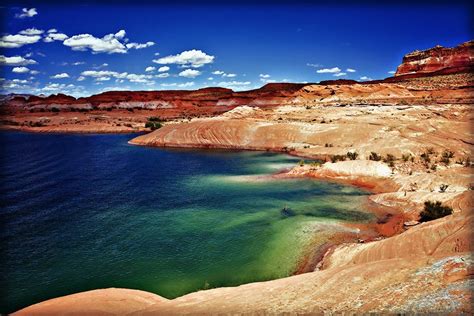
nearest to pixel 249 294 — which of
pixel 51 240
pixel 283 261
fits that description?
pixel 283 261

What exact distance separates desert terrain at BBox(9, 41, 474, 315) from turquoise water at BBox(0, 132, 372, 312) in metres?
1.63

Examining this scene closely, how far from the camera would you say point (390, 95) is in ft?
242

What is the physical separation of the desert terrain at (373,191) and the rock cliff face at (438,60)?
27.7 meters

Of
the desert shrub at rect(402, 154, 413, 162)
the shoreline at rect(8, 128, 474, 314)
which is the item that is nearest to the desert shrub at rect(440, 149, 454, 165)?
the desert shrub at rect(402, 154, 413, 162)

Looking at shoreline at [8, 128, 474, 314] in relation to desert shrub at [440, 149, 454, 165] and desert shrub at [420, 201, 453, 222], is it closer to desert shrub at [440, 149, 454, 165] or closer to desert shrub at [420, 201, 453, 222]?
desert shrub at [420, 201, 453, 222]

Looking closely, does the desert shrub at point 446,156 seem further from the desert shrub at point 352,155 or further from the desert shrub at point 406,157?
the desert shrub at point 352,155

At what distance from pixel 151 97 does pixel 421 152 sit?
9197cm

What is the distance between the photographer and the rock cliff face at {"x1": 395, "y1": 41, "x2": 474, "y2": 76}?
95.4m

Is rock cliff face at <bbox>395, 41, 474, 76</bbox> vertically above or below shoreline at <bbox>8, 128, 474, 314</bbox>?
above

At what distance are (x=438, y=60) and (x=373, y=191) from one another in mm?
102166

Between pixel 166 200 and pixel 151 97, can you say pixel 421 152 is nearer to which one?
pixel 166 200

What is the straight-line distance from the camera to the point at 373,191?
75.7 feet

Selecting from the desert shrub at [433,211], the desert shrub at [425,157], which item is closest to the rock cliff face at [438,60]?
the desert shrub at [425,157]

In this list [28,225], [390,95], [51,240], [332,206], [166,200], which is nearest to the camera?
[51,240]
